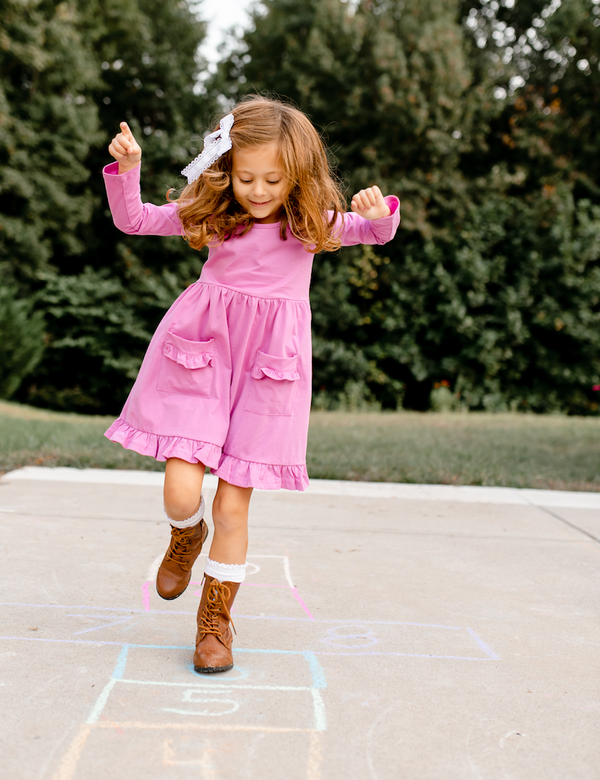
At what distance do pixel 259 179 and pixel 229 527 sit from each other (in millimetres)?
1012

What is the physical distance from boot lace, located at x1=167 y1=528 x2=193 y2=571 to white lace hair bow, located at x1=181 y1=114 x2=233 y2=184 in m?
1.07

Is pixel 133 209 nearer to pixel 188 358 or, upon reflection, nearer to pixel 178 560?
pixel 188 358

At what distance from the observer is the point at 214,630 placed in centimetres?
206

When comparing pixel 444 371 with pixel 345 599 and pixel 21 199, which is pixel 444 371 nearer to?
pixel 21 199

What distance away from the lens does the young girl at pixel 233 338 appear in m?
2.15

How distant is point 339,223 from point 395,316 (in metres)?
11.1

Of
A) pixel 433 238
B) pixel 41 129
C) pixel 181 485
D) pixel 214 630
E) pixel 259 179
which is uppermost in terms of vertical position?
pixel 41 129

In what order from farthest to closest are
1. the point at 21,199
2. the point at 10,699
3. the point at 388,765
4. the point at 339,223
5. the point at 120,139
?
the point at 21,199, the point at 339,223, the point at 120,139, the point at 10,699, the point at 388,765

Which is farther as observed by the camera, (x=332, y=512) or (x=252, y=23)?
(x=252, y=23)

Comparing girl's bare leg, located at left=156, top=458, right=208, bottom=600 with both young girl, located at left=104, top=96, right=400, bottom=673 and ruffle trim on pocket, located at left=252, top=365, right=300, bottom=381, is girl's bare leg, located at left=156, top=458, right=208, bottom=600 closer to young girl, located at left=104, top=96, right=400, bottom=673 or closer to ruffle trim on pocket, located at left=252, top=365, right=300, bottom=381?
young girl, located at left=104, top=96, right=400, bottom=673

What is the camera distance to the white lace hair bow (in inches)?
86.0

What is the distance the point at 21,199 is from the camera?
1287 centimetres

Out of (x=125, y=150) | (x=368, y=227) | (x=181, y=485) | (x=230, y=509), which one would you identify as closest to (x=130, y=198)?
(x=125, y=150)

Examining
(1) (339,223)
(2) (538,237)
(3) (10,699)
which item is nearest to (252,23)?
(2) (538,237)
